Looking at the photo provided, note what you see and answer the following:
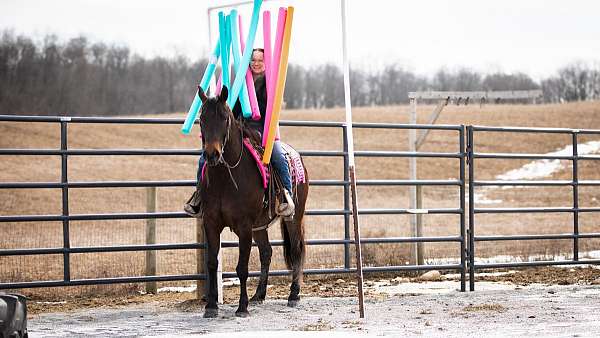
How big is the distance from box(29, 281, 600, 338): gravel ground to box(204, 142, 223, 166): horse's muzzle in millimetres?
1412

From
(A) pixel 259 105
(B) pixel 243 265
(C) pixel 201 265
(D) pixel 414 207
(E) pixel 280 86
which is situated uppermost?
(E) pixel 280 86

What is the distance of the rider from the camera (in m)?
8.32

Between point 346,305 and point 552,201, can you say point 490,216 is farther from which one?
point 346,305

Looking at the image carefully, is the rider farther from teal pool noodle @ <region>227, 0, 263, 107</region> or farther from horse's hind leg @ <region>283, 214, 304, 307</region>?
horse's hind leg @ <region>283, 214, 304, 307</region>

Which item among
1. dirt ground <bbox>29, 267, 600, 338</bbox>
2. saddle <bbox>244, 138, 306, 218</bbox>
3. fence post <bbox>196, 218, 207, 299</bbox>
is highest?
saddle <bbox>244, 138, 306, 218</bbox>

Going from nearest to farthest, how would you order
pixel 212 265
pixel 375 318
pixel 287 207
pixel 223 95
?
1. pixel 223 95
2. pixel 375 318
3. pixel 212 265
4. pixel 287 207

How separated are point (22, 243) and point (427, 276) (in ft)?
26.8

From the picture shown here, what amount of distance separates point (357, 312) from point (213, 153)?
7.07ft

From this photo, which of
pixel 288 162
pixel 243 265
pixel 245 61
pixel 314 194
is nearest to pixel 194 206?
pixel 243 265

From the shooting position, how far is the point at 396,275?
11398 millimetres

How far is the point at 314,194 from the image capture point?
29109 mm

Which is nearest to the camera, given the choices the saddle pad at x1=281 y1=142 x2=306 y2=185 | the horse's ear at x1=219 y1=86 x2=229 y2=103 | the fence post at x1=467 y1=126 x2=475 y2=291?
the horse's ear at x1=219 y1=86 x2=229 y2=103

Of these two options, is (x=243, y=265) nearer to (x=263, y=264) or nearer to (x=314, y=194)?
(x=263, y=264)

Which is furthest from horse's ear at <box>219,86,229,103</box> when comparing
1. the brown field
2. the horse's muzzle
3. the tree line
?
the tree line
